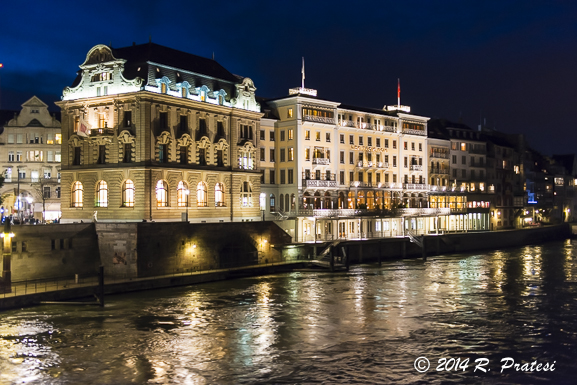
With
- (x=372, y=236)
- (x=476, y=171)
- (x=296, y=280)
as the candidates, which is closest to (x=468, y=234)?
(x=372, y=236)

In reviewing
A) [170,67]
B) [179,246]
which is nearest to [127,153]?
[170,67]

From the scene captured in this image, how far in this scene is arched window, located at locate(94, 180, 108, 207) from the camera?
2648 inches

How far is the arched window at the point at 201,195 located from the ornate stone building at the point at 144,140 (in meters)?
0.12

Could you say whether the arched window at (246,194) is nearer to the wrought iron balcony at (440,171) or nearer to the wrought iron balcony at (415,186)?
the wrought iron balcony at (415,186)

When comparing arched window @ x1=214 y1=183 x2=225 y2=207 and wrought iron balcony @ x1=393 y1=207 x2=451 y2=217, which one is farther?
wrought iron balcony @ x1=393 y1=207 x2=451 y2=217

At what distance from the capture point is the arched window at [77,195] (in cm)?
6875

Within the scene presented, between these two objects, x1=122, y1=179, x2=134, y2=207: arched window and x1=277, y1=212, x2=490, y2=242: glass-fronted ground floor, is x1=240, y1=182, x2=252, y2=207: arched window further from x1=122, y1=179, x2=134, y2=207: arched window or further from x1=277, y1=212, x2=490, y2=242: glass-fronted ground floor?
x1=122, y1=179, x2=134, y2=207: arched window

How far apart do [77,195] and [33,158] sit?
2273 centimetres

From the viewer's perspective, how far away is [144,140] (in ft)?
215

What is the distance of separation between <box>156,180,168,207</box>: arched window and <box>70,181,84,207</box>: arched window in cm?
855

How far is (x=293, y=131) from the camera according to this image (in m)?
86.9

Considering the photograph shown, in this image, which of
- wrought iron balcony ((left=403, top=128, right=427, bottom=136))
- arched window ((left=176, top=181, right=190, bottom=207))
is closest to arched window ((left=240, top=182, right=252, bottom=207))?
arched window ((left=176, top=181, right=190, bottom=207))

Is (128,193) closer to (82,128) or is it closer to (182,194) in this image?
(182,194)

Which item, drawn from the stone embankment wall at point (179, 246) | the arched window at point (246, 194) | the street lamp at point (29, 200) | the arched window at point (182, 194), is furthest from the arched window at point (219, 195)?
the street lamp at point (29, 200)
